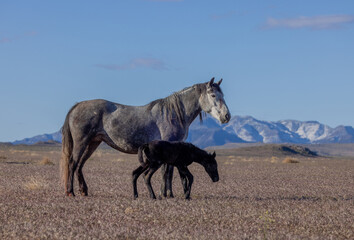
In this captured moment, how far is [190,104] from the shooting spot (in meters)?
15.2

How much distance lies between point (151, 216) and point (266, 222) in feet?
6.59

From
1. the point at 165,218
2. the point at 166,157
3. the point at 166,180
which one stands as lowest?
the point at 165,218

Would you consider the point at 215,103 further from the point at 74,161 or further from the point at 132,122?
the point at 74,161

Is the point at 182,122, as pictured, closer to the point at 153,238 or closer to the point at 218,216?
the point at 218,216

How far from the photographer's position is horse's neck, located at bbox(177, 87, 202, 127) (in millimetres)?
15117

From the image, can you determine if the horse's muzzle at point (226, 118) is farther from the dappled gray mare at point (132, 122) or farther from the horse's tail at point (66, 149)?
the horse's tail at point (66, 149)

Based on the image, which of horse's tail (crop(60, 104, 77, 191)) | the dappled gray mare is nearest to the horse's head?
the dappled gray mare

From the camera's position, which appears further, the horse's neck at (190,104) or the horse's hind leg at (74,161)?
the horse's neck at (190,104)

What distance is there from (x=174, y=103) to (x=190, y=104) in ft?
1.33

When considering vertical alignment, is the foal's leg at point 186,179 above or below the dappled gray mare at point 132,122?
below

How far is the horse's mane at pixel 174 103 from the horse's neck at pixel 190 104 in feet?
0.23

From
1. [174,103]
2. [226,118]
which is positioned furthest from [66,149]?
[226,118]

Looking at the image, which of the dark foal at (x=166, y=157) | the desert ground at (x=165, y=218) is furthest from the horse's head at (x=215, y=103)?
the desert ground at (x=165, y=218)

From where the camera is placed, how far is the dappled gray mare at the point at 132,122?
1470 centimetres
